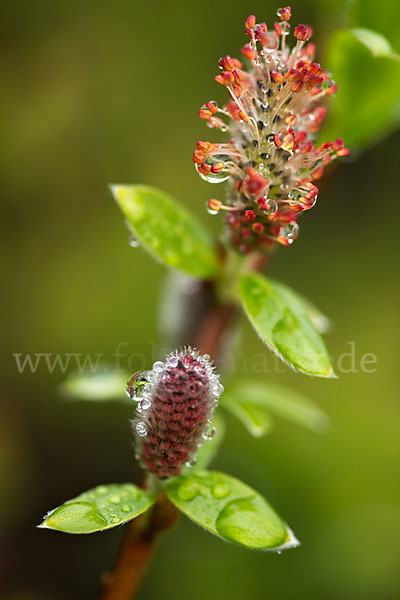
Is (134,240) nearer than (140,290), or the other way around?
(134,240)

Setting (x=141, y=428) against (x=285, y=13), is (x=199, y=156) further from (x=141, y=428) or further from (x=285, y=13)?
(x=141, y=428)

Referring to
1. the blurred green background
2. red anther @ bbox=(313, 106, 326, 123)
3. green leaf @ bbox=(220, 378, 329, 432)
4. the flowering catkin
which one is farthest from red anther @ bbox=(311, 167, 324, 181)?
the blurred green background

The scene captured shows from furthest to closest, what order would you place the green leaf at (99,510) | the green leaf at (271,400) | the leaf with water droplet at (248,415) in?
the green leaf at (271,400), the leaf with water droplet at (248,415), the green leaf at (99,510)

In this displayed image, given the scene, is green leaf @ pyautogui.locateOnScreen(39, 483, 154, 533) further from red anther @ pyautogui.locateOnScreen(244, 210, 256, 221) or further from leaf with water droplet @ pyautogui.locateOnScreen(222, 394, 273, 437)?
red anther @ pyautogui.locateOnScreen(244, 210, 256, 221)

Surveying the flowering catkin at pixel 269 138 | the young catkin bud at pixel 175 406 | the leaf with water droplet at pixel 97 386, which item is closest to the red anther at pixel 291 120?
the flowering catkin at pixel 269 138

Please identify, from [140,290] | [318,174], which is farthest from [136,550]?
[140,290]

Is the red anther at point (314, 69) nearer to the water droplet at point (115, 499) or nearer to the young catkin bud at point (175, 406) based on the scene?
the young catkin bud at point (175, 406)

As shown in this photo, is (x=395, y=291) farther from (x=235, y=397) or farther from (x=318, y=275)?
(x=235, y=397)

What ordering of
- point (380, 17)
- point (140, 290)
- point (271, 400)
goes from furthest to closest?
1. point (140, 290)
2. point (271, 400)
3. point (380, 17)
